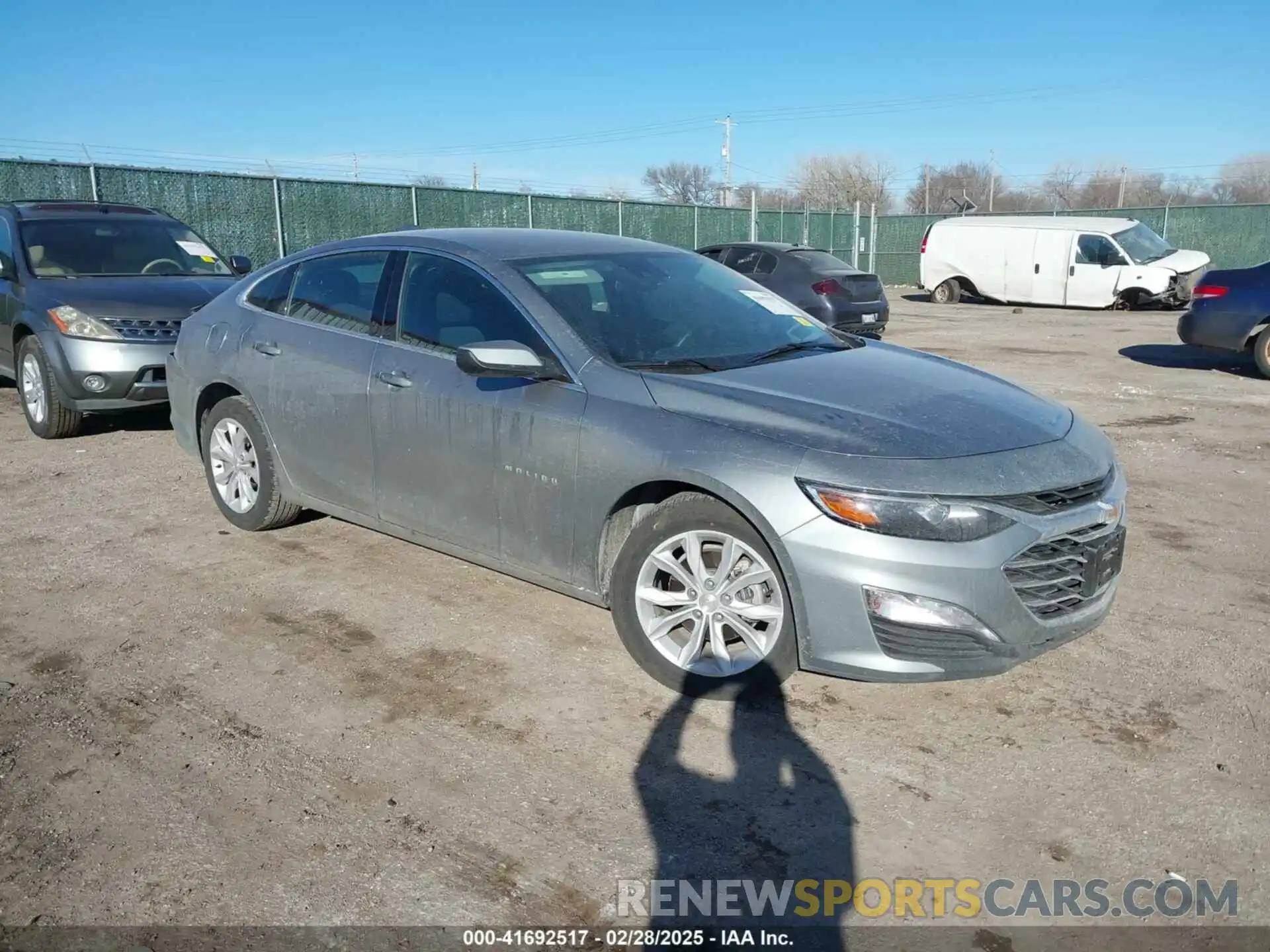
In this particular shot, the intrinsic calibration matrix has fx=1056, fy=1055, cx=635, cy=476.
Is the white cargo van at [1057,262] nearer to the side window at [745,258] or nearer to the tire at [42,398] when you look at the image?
the side window at [745,258]

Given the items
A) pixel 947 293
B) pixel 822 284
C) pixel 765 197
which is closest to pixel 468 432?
pixel 822 284

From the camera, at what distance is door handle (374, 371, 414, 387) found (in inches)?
181

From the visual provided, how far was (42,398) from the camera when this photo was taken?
8023mm

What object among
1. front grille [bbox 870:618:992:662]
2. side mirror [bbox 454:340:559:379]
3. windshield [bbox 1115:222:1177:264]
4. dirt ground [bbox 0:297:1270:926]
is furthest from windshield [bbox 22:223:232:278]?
windshield [bbox 1115:222:1177:264]

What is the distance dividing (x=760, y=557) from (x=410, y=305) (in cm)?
213

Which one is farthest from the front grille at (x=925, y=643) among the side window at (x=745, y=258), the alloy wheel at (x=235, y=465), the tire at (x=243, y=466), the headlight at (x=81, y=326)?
the side window at (x=745, y=258)

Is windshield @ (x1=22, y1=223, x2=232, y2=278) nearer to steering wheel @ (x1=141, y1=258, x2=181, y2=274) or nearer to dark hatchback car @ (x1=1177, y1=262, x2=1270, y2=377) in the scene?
steering wheel @ (x1=141, y1=258, x2=181, y2=274)

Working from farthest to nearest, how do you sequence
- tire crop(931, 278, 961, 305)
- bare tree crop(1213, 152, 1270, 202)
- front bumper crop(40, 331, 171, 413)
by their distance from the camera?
bare tree crop(1213, 152, 1270, 202) → tire crop(931, 278, 961, 305) → front bumper crop(40, 331, 171, 413)

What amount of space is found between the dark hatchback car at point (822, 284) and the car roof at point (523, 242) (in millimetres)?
9596

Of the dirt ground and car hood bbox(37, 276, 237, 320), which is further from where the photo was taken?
car hood bbox(37, 276, 237, 320)

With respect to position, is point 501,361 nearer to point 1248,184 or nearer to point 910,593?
point 910,593

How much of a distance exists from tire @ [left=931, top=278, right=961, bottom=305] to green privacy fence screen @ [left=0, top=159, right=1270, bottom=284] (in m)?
6.47

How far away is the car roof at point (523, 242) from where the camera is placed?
185 inches

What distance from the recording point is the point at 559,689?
3.91m
